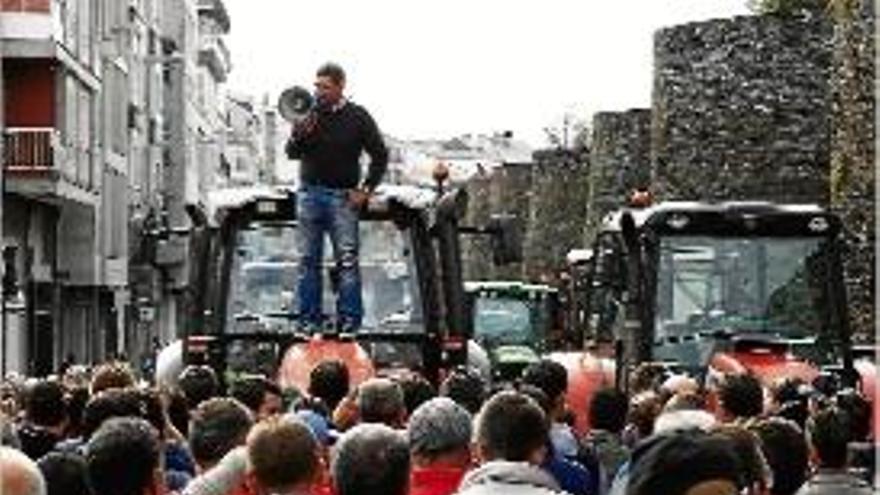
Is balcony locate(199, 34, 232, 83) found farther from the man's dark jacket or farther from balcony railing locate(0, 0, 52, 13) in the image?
the man's dark jacket

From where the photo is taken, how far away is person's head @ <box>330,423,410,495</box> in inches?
291

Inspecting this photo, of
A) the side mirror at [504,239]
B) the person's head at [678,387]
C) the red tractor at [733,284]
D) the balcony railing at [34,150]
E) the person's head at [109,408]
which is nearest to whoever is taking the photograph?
the person's head at [109,408]

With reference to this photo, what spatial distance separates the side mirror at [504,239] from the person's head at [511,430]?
707 centimetres

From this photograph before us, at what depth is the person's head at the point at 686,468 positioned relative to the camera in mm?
5906

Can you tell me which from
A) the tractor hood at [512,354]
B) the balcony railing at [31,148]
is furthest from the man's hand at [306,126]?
the balcony railing at [31,148]

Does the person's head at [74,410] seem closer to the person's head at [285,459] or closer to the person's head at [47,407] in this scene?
the person's head at [47,407]

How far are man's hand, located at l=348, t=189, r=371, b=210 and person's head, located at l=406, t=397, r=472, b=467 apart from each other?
6.30 metres

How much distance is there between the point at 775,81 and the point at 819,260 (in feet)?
63.9

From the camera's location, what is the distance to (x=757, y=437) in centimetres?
830

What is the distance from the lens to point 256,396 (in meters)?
11.2

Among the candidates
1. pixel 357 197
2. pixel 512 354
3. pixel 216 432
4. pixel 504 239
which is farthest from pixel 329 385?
pixel 512 354

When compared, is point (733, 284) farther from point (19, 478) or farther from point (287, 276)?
point (19, 478)

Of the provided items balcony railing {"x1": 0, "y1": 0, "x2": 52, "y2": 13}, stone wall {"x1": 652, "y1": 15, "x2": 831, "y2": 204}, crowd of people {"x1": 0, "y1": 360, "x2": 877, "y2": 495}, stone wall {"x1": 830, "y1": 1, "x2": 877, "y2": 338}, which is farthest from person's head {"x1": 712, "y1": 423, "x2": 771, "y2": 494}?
balcony railing {"x1": 0, "y1": 0, "x2": 52, "y2": 13}

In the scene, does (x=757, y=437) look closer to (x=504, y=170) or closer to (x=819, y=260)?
(x=819, y=260)
